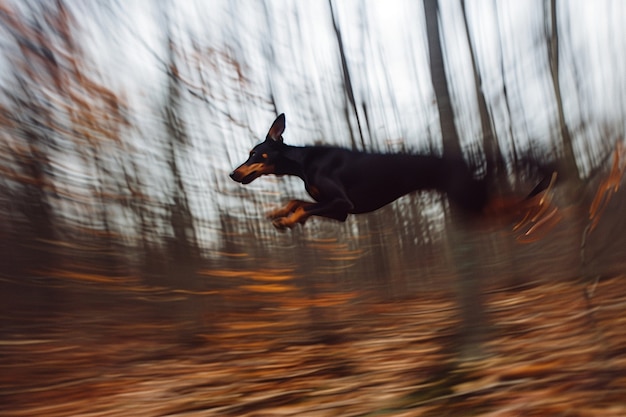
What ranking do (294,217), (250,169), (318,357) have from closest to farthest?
(294,217) < (250,169) < (318,357)

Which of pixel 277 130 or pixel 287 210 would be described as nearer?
pixel 287 210

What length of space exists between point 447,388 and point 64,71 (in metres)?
3.37

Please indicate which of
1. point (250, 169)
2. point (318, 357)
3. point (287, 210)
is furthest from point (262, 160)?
point (318, 357)

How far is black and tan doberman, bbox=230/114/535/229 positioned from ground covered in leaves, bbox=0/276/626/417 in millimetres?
732

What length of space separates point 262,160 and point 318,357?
187 centimetres

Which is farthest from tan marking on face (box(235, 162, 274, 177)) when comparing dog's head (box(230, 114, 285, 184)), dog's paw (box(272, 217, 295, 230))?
dog's paw (box(272, 217, 295, 230))

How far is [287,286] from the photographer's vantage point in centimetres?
403

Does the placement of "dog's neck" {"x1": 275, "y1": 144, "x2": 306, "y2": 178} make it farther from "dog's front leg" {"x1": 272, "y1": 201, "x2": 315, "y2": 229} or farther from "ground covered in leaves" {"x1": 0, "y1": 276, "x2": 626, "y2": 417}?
"ground covered in leaves" {"x1": 0, "y1": 276, "x2": 626, "y2": 417}

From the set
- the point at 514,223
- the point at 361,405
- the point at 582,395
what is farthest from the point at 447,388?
the point at 514,223

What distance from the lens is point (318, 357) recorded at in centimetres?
314

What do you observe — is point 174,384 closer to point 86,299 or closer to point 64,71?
point 86,299

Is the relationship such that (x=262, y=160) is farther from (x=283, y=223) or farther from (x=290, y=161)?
(x=283, y=223)

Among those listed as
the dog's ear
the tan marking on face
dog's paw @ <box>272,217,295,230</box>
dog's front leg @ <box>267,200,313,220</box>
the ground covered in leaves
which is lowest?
the ground covered in leaves

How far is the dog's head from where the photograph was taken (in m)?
1.66
